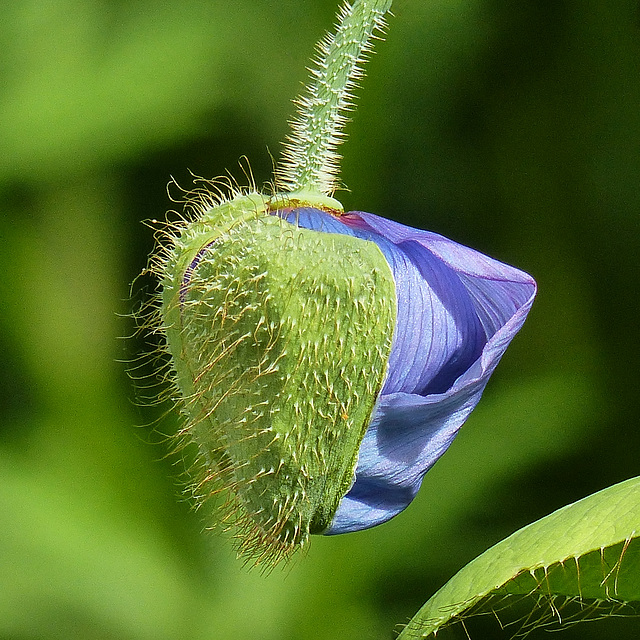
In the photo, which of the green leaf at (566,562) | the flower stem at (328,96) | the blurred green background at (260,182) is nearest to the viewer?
the green leaf at (566,562)

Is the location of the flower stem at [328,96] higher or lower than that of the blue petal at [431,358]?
higher

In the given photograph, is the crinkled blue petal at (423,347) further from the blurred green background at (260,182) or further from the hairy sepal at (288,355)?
the blurred green background at (260,182)

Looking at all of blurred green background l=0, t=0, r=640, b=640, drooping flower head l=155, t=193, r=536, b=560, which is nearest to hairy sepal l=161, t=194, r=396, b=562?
drooping flower head l=155, t=193, r=536, b=560

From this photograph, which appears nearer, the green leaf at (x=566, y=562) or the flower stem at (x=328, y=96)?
the green leaf at (x=566, y=562)

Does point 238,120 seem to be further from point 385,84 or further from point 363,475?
point 363,475

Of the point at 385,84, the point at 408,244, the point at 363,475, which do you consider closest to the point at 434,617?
the point at 363,475

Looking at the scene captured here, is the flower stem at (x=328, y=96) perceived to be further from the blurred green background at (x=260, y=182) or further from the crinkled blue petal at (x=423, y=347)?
the blurred green background at (x=260, y=182)

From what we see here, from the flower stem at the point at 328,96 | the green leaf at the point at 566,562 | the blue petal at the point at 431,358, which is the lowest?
the green leaf at the point at 566,562

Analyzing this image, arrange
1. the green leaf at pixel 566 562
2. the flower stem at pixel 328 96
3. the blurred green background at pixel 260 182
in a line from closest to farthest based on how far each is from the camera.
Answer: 1. the green leaf at pixel 566 562
2. the flower stem at pixel 328 96
3. the blurred green background at pixel 260 182

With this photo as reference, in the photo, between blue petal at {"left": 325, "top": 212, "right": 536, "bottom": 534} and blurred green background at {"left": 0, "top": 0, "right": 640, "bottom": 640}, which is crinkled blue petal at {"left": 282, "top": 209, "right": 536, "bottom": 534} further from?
blurred green background at {"left": 0, "top": 0, "right": 640, "bottom": 640}

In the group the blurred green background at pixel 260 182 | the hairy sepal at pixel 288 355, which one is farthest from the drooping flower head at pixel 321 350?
the blurred green background at pixel 260 182
